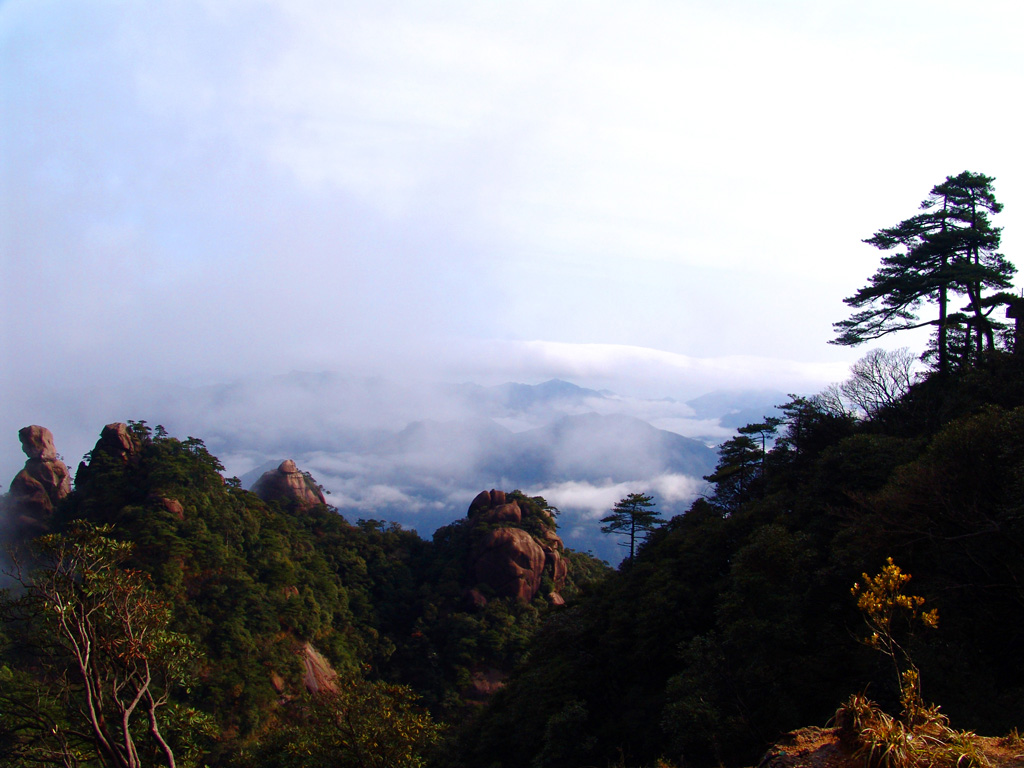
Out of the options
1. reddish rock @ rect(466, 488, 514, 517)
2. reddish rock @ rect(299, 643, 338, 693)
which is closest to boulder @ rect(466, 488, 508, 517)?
reddish rock @ rect(466, 488, 514, 517)

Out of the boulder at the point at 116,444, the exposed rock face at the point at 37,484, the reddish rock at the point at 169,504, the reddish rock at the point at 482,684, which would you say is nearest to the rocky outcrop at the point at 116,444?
the boulder at the point at 116,444

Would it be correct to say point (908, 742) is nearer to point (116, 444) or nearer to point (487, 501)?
point (116, 444)

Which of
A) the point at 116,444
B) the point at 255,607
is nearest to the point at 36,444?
the point at 116,444

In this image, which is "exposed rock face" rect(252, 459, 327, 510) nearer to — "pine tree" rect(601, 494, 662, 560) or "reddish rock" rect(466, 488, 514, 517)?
"reddish rock" rect(466, 488, 514, 517)

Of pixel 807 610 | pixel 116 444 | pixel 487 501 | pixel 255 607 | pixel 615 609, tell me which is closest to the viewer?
pixel 807 610

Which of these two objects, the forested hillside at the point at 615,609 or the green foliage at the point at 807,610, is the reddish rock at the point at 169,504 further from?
the green foliage at the point at 807,610

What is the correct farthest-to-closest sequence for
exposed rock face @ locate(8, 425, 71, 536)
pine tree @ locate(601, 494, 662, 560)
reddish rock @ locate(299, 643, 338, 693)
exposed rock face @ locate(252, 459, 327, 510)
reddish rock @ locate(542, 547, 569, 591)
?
1. exposed rock face @ locate(252, 459, 327, 510)
2. reddish rock @ locate(542, 547, 569, 591)
3. exposed rock face @ locate(8, 425, 71, 536)
4. pine tree @ locate(601, 494, 662, 560)
5. reddish rock @ locate(299, 643, 338, 693)

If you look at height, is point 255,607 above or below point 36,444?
below

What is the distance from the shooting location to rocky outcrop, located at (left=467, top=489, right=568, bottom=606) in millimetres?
53688

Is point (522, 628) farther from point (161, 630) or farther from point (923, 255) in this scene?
point (161, 630)

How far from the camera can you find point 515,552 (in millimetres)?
54500

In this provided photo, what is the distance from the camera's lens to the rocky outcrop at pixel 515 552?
53688mm

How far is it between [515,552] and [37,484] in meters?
40.7

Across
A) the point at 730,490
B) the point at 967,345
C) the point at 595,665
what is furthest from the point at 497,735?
the point at 967,345
